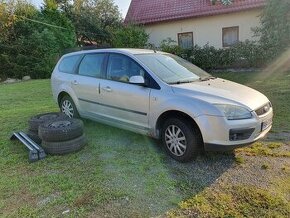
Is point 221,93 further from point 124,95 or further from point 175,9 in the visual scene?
point 175,9

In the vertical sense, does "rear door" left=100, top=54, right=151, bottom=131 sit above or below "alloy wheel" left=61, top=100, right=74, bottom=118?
above

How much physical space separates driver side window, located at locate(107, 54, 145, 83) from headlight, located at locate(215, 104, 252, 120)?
146cm

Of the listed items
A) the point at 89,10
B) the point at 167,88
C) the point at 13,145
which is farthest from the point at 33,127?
the point at 89,10

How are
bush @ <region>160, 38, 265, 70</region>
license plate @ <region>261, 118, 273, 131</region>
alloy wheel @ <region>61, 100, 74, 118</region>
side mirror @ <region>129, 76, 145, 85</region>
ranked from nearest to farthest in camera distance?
1. license plate @ <region>261, 118, 273, 131</region>
2. side mirror @ <region>129, 76, 145, 85</region>
3. alloy wheel @ <region>61, 100, 74, 118</region>
4. bush @ <region>160, 38, 265, 70</region>

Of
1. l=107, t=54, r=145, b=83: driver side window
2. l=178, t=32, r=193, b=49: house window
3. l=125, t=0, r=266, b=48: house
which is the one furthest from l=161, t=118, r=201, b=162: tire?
l=178, t=32, r=193, b=49: house window

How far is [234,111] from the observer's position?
12.9ft

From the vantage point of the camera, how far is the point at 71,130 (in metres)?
4.84

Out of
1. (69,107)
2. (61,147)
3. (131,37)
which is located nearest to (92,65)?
(69,107)

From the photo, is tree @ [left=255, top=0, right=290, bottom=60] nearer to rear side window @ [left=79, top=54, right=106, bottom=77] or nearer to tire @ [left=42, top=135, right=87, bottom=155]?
rear side window @ [left=79, top=54, right=106, bottom=77]

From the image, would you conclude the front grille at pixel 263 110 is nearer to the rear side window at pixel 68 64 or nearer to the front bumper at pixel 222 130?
the front bumper at pixel 222 130

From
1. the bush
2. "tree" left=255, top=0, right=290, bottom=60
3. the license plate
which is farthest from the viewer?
the bush

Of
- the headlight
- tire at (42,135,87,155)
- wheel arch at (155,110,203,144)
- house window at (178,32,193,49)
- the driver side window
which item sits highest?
house window at (178,32,193,49)

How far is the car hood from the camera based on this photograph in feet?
13.2

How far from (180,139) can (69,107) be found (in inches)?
124
